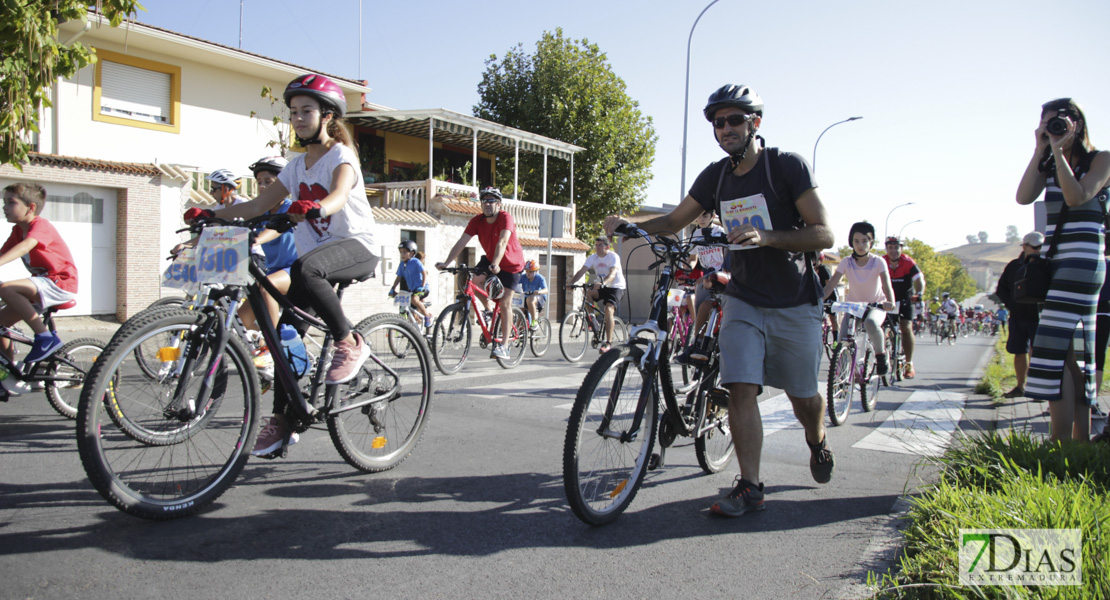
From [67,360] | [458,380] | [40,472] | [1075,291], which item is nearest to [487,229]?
[458,380]

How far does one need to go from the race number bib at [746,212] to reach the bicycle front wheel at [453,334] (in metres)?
5.75

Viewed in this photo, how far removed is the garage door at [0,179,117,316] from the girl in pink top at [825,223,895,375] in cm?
1404

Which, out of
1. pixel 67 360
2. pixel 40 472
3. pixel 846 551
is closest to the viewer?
pixel 846 551

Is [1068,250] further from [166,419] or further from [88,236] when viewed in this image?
[88,236]

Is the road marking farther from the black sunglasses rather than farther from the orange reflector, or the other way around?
the black sunglasses

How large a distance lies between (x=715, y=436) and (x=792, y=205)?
1.50 metres

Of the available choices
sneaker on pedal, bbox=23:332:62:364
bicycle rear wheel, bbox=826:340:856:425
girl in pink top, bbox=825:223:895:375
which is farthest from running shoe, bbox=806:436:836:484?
Answer: sneaker on pedal, bbox=23:332:62:364

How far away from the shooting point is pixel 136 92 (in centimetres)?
1875

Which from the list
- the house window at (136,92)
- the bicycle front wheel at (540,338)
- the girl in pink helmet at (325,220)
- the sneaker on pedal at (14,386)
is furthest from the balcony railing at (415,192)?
the girl in pink helmet at (325,220)

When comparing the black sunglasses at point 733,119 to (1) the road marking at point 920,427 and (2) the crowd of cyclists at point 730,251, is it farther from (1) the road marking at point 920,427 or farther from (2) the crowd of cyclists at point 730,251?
(1) the road marking at point 920,427

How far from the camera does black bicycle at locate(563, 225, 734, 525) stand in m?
3.11

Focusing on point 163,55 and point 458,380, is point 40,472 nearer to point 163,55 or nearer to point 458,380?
point 458,380

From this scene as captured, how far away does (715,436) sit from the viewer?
14.1 feet

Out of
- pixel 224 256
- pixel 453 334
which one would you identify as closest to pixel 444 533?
pixel 224 256
